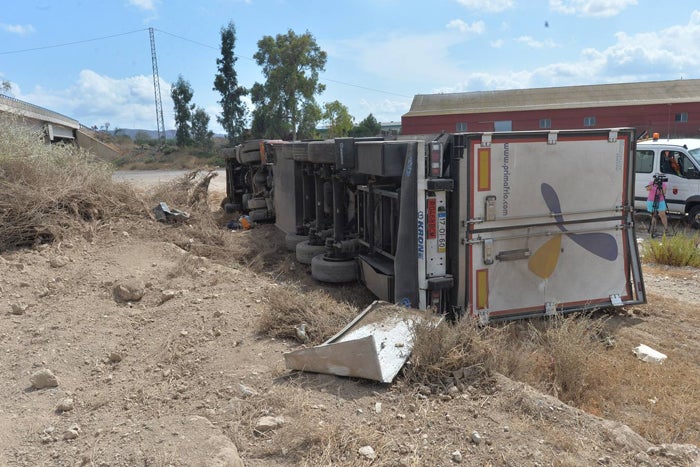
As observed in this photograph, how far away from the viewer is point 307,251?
323 inches

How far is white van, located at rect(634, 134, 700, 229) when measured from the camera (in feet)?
42.8

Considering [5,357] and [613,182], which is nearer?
[5,357]

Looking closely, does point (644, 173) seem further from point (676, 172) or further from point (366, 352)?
point (366, 352)

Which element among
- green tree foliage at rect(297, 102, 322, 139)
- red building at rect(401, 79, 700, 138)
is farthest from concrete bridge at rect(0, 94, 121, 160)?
red building at rect(401, 79, 700, 138)

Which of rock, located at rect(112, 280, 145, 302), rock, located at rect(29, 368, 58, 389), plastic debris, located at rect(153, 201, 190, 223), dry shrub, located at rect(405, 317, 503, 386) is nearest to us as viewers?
dry shrub, located at rect(405, 317, 503, 386)

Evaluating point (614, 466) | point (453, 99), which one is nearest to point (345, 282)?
point (614, 466)

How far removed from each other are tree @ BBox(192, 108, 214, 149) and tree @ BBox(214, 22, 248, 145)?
6.84 m

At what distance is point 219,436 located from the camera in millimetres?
3213

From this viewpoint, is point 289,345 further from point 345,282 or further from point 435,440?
point 345,282

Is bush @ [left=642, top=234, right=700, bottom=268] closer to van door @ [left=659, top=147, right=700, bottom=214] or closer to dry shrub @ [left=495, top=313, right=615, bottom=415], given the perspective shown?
van door @ [left=659, top=147, right=700, bottom=214]

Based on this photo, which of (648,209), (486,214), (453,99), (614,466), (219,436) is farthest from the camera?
(453,99)

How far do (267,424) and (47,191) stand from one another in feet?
20.6

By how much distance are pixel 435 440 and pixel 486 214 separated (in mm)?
2829

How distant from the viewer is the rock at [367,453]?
3.03 m
